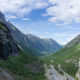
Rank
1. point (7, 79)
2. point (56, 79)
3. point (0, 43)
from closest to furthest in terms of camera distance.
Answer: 1. point (7, 79)
2. point (56, 79)
3. point (0, 43)

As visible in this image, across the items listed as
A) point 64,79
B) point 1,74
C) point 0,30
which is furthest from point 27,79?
point 0,30

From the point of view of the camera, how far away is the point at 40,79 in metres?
81.6

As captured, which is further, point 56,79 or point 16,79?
point 56,79

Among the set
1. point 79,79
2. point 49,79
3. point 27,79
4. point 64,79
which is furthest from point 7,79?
point 79,79

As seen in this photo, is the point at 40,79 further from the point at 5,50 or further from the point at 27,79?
the point at 5,50

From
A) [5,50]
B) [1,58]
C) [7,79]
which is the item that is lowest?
[7,79]

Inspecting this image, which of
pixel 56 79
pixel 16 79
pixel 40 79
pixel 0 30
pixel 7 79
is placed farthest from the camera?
pixel 0 30

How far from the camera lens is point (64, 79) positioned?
8925 centimetres

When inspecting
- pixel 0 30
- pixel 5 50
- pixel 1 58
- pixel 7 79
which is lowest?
pixel 7 79

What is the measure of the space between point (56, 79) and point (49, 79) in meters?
3.97

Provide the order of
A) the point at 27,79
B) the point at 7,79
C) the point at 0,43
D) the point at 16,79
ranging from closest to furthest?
the point at 7,79 < the point at 16,79 < the point at 27,79 < the point at 0,43

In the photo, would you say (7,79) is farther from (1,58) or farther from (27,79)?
(1,58)

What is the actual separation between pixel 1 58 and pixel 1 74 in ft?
101

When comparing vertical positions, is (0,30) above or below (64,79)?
above
